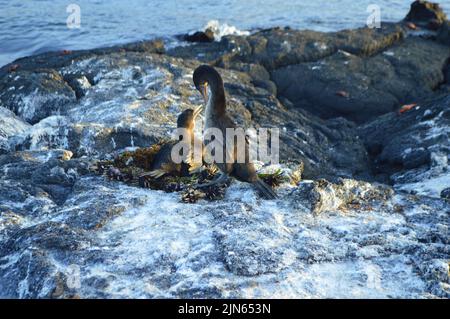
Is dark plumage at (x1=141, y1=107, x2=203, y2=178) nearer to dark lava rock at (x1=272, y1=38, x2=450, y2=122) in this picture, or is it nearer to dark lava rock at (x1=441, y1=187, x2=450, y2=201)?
dark lava rock at (x1=441, y1=187, x2=450, y2=201)

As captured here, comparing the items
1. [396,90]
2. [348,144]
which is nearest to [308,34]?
[396,90]

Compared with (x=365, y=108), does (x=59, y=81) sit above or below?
above

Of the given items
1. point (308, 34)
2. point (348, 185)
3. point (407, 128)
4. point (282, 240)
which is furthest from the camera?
point (308, 34)

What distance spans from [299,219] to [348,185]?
1.26 meters

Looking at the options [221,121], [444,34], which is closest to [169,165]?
[221,121]

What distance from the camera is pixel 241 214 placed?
6328 millimetres

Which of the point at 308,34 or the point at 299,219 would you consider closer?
the point at 299,219

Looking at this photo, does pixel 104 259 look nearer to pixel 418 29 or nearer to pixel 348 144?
pixel 348 144

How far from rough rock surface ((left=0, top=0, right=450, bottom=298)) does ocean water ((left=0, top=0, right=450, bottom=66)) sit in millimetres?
9121

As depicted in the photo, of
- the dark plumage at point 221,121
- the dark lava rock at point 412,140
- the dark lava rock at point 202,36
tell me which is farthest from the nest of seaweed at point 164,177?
the dark lava rock at point 202,36

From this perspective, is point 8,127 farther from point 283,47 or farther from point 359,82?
point 359,82

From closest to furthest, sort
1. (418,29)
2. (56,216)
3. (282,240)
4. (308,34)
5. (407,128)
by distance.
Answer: (282,240)
(56,216)
(407,128)
(308,34)
(418,29)

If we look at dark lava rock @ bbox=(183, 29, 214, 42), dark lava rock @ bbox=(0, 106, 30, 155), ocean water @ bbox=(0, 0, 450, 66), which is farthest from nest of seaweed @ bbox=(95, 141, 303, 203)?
ocean water @ bbox=(0, 0, 450, 66)

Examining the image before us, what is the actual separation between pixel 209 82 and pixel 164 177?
4.54 feet
